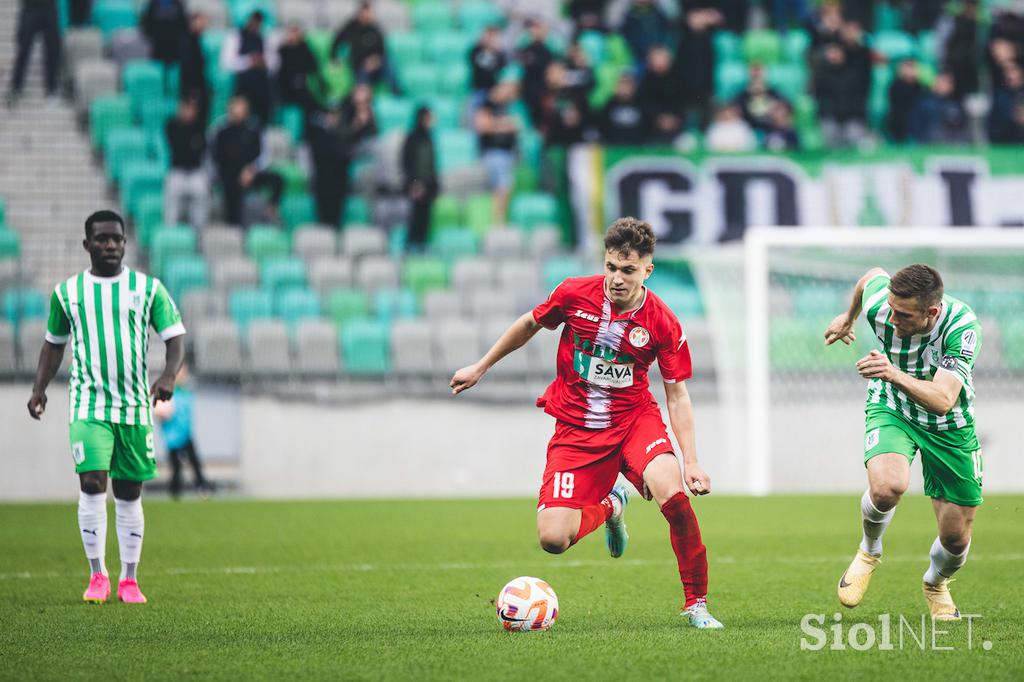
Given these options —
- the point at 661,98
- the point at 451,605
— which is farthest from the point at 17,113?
the point at 451,605

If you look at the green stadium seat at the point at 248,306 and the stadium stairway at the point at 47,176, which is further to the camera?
the stadium stairway at the point at 47,176

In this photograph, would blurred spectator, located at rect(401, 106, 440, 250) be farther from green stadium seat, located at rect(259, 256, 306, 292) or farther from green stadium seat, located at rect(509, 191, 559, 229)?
green stadium seat, located at rect(259, 256, 306, 292)

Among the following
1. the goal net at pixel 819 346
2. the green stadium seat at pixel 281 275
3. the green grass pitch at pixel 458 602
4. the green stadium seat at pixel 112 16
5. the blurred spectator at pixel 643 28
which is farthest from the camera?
the green stadium seat at pixel 112 16

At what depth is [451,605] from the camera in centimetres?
717

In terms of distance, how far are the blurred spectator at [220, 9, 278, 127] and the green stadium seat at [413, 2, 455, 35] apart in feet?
10.8

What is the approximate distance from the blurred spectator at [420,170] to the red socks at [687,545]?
1181 cm

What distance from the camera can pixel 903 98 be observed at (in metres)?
19.2

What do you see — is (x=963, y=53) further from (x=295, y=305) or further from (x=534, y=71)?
(x=295, y=305)

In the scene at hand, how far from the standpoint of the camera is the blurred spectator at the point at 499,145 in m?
18.6

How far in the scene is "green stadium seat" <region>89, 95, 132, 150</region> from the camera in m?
18.8

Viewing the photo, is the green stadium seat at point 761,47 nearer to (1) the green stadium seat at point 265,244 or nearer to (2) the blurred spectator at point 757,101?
(2) the blurred spectator at point 757,101

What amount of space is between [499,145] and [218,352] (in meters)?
4.77

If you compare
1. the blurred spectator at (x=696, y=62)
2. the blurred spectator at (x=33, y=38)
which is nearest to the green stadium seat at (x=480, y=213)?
the blurred spectator at (x=696, y=62)

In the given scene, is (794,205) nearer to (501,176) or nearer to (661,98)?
(661,98)
